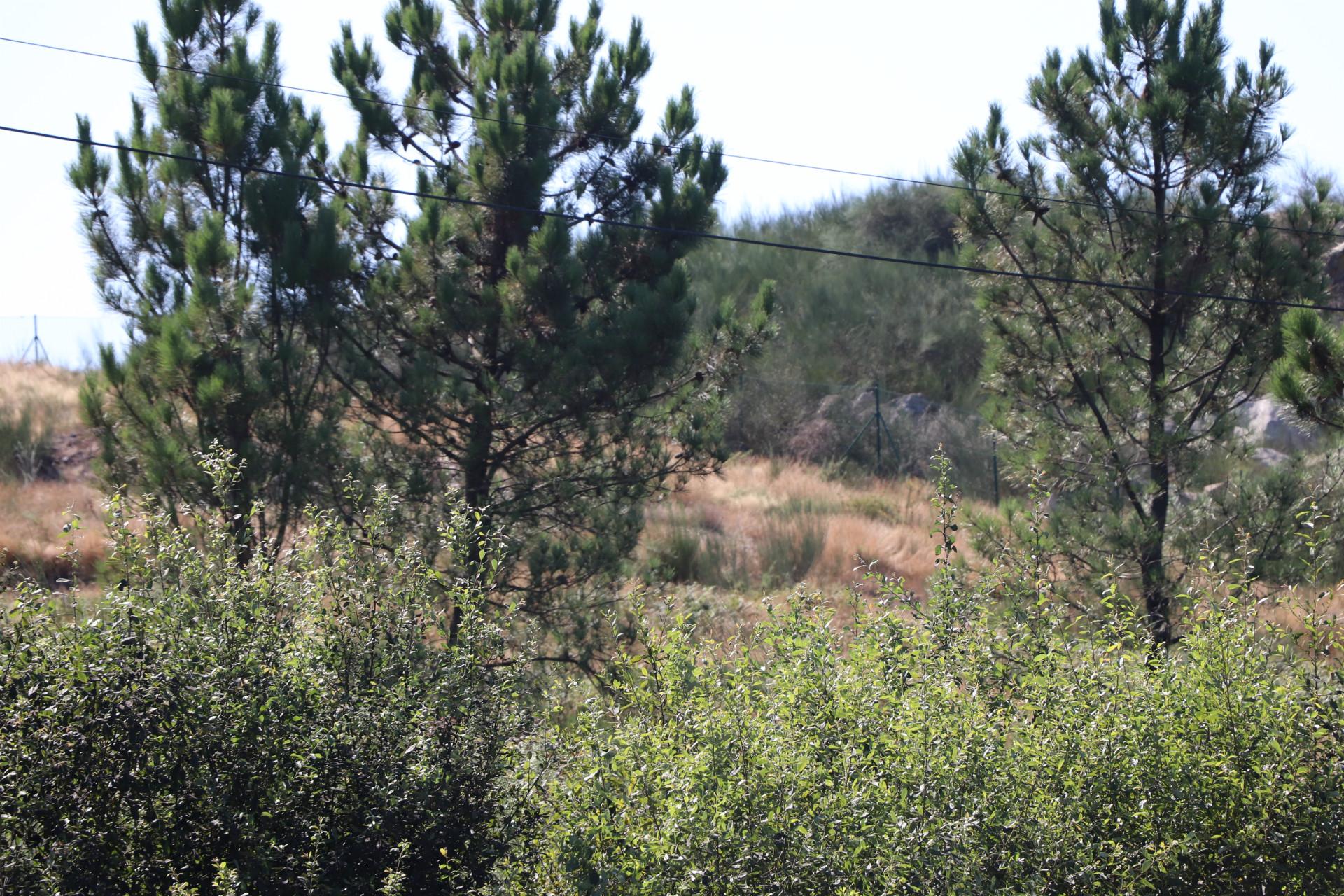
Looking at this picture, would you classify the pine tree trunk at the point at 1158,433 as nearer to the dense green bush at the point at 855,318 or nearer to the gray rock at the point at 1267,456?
the gray rock at the point at 1267,456

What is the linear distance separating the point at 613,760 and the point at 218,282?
4.33 meters

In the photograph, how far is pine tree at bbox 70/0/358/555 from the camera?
7.08 meters

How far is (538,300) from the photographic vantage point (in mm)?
7836

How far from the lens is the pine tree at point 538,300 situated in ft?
25.9

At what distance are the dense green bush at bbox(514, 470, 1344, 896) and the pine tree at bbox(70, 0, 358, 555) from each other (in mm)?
3424

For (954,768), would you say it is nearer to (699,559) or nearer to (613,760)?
(613,760)

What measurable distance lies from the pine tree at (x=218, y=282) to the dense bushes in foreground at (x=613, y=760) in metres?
2.37

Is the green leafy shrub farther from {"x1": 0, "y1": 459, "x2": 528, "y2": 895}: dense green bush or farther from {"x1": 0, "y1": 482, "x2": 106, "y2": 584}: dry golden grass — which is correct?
{"x1": 0, "y1": 459, "x2": 528, "y2": 895}: dense green bush

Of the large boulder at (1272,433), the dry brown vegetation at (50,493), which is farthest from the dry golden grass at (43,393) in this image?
the large boulder at (1272,433)

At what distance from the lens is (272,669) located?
4.45 metres

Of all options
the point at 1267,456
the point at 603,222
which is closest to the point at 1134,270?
the point at 603,222

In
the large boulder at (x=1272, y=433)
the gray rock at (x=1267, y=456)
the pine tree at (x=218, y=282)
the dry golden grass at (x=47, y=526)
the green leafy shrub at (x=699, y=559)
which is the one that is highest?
the pine tree at (x=218, y=282)

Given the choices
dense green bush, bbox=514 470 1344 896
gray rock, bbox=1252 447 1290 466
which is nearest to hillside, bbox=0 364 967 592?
dense green bush, bbox=514 470 1344 896

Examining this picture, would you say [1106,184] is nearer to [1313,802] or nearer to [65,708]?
[1313,802]
